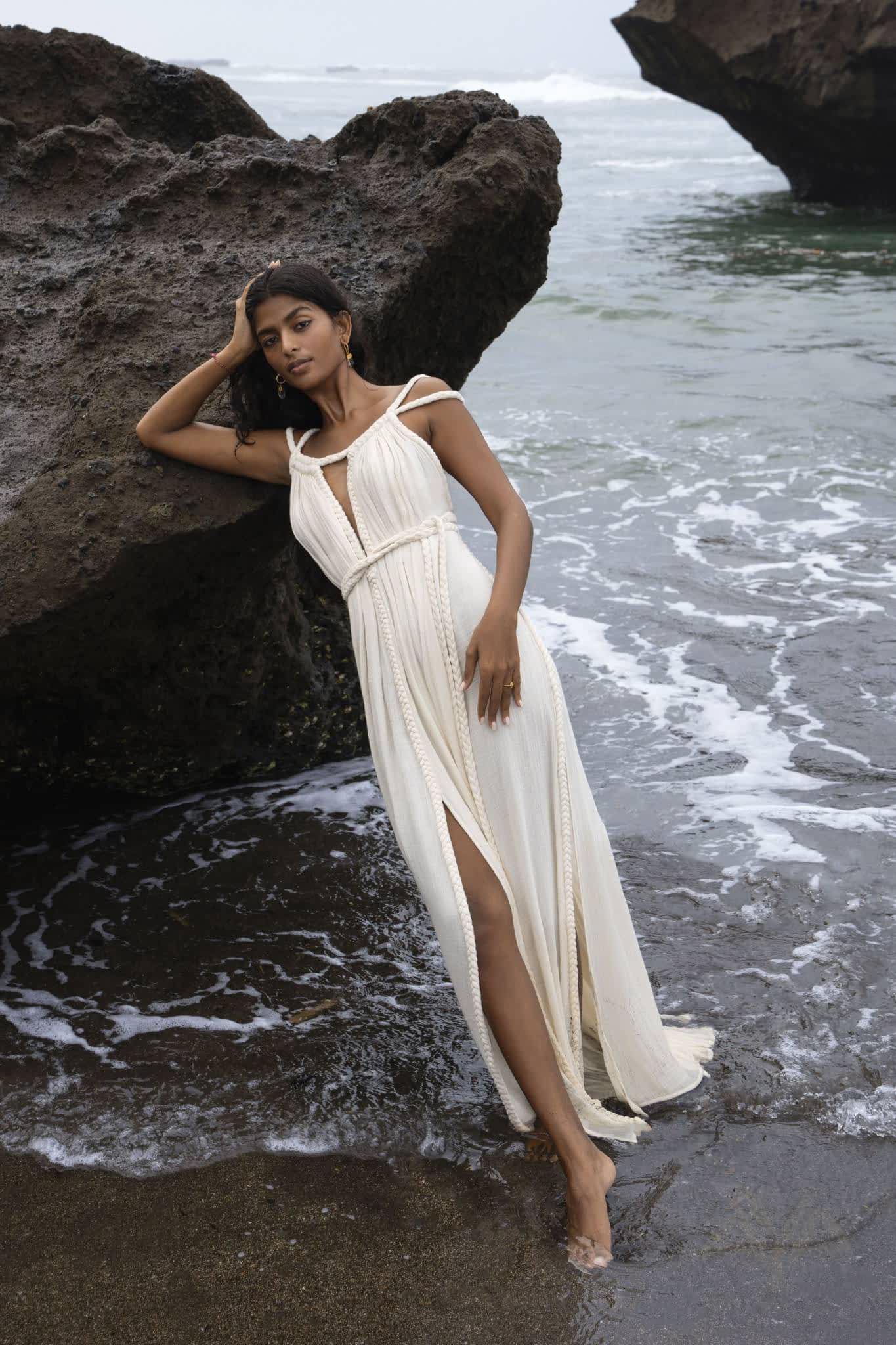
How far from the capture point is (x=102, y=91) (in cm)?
512

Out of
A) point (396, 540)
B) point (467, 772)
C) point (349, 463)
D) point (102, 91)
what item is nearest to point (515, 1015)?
point (467, 772)

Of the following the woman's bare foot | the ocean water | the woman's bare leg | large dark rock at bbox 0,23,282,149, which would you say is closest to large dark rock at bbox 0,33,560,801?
the ocean water

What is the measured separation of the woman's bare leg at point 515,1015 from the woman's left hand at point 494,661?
26cm

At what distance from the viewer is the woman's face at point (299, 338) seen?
9.86 ft

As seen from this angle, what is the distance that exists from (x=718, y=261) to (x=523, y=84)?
57.6 metres

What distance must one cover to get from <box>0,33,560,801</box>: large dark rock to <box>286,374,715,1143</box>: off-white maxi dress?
50 cm

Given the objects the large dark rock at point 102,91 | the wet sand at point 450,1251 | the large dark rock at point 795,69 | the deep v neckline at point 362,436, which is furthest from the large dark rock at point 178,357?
the large dark rock at point 795,69

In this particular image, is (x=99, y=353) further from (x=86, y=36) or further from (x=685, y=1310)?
(x=685, y=1310)

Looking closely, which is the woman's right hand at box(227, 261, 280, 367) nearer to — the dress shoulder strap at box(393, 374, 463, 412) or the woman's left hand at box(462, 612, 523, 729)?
the dress shoulder strap at box(393, 374, 463, 412)

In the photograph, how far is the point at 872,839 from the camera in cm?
430

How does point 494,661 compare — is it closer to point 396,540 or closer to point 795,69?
point 396,540

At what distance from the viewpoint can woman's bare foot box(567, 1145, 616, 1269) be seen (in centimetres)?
258

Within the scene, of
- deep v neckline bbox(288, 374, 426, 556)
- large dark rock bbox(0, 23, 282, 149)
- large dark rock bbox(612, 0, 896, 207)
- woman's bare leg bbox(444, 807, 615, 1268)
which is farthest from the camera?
large dark rock bbox(612, 0, 896, 207)

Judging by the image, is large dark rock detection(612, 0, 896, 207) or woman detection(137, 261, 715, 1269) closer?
woman detection(137, 261, 715, 1269)
